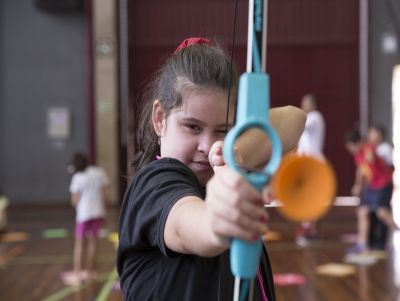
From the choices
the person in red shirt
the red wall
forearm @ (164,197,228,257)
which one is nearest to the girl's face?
forearm @ (164,197,228,257)

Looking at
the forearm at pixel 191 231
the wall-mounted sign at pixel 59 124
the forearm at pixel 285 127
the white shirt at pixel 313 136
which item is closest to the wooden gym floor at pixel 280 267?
the white shirt at pixel 313 136

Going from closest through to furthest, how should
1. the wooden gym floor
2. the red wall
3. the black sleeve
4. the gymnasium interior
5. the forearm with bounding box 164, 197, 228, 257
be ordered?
1. the forearm with bounding box 164, 197, 228, 257
2. the black sleeve
3. the wooden gym floor
4. the gymnasium interior
5. the red wall

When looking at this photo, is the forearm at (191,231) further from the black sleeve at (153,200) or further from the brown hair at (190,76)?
the brown hair at (190,76)

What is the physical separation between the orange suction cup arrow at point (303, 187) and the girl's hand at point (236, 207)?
0.08 ft

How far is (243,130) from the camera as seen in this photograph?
46 cm

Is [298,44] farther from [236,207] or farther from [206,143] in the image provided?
[236,207]

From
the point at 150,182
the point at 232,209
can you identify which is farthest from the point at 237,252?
the point at 150,182

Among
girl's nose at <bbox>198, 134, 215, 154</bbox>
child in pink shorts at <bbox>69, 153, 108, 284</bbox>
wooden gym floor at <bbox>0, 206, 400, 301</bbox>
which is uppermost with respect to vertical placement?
girl's nose at <bbox>198, 134, 215, 154</bbox>

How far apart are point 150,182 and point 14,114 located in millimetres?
7972

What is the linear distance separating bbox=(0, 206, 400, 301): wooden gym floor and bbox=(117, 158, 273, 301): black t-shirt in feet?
8.81

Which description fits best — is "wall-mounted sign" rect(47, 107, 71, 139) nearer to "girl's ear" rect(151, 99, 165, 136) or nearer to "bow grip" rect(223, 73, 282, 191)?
"girl's ear" rect(151, 99, 165, 136)

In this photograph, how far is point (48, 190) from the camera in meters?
8.20

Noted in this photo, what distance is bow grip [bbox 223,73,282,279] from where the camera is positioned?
448 mm

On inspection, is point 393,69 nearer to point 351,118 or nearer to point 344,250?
point 351,118
